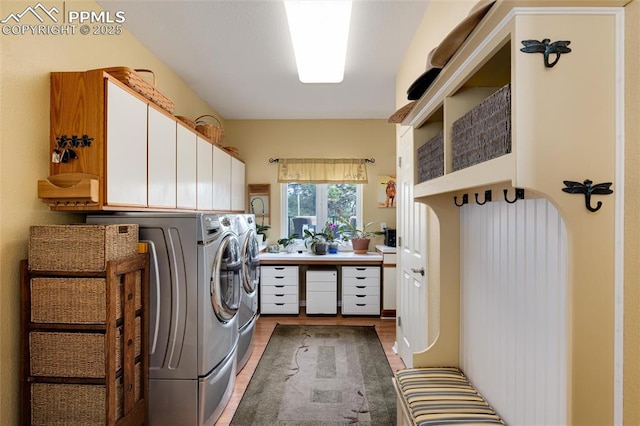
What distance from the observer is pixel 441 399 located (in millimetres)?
1352

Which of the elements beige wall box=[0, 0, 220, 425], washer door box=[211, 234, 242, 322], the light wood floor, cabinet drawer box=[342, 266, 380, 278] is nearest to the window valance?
cabinet drawer box=[342, 266, 380, 278]

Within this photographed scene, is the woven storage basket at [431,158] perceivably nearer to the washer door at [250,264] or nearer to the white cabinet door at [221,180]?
the washer door at [250,264]

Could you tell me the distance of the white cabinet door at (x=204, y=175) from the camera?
3185 millimetres

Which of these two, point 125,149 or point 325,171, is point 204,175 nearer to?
point 125,149

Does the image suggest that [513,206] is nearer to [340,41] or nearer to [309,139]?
[340,41]

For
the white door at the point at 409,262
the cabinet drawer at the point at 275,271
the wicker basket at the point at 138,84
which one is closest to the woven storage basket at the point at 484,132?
the white door at the point at 409,262

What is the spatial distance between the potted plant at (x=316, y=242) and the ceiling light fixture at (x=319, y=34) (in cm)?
227

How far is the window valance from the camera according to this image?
4.89 m

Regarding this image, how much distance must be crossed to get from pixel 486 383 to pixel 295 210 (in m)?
3.87

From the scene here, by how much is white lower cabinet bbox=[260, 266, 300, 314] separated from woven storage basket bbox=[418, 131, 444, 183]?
2970 mm

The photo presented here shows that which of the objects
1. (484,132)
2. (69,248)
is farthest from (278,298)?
(484,132)

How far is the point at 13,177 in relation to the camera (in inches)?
65.6

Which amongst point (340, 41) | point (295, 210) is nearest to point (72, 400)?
point (340, 41)

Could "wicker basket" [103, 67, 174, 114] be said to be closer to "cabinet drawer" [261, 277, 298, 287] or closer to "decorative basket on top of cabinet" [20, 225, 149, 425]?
"decorative basket on top of cabinet" [20, 225, 149, 425]
